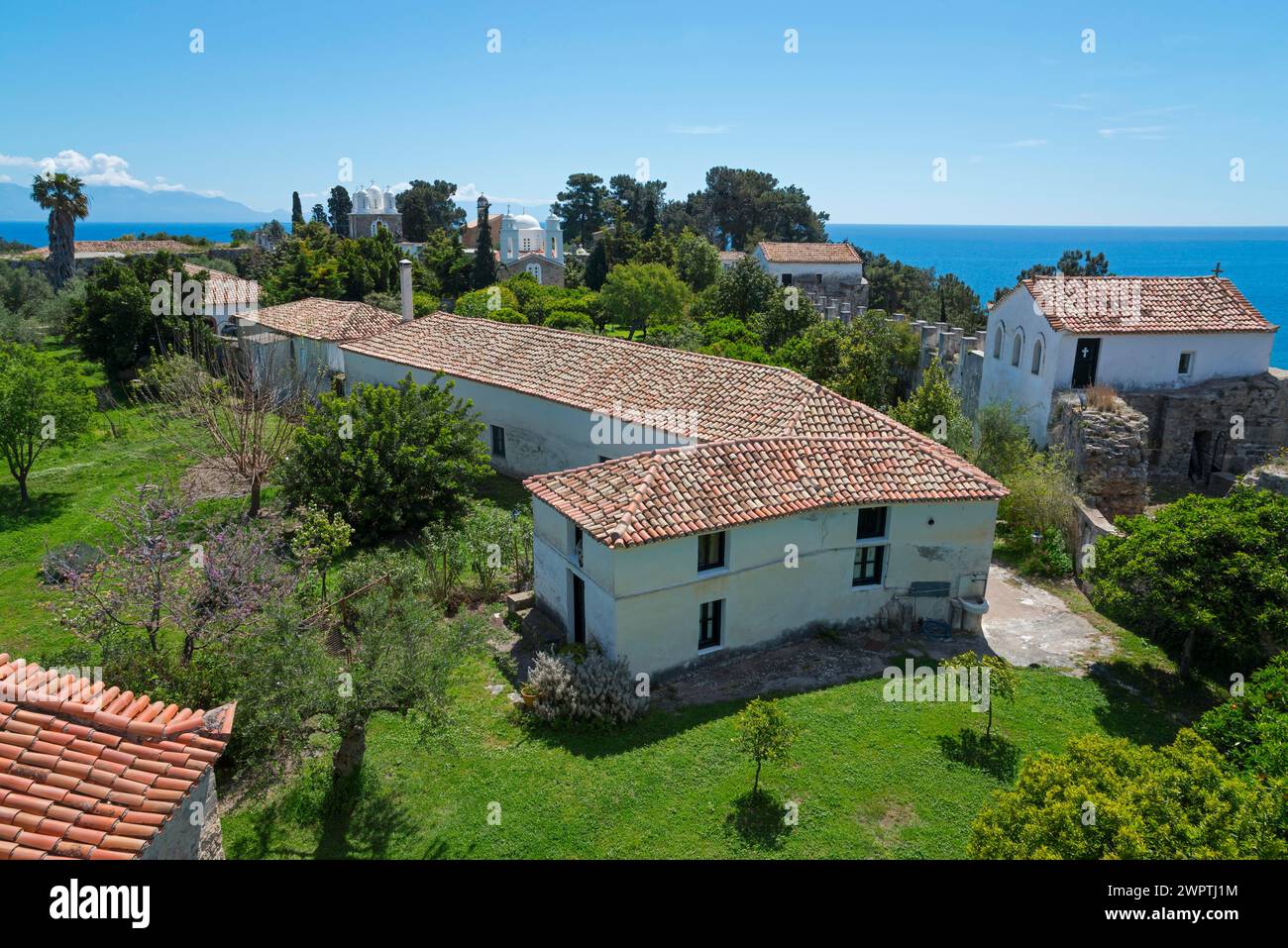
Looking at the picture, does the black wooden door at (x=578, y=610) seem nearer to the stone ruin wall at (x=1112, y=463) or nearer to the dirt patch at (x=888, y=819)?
the dirt patch at (x=888, y=819)

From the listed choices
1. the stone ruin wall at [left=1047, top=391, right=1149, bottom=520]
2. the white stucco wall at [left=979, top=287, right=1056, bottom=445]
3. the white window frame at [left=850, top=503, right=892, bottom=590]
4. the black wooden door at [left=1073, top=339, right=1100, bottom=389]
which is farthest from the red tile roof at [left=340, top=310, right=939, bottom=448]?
the black wooden door at [left=1073, top=339, right=1100, bottom=389]

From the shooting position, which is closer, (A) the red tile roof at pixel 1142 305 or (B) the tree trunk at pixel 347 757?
(B) the tree trunk at pixel 347 757

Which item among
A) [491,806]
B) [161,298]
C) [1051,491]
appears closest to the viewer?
[491,806]

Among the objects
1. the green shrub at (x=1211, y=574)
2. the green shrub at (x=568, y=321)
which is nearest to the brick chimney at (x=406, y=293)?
the green shrub at (x=568, y=321)

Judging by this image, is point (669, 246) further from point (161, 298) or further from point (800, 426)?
point (800, 426)

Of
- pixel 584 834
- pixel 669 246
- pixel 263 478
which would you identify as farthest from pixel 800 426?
pixel 669 246
